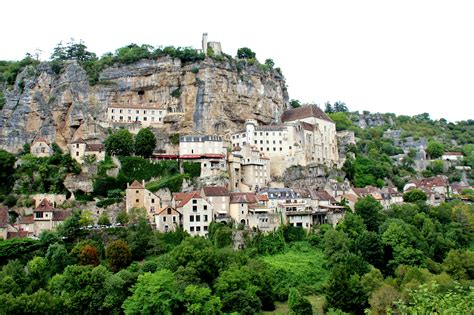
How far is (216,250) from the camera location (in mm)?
53188

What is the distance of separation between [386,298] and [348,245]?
13.5m

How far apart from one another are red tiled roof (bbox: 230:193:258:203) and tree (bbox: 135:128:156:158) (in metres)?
13.4

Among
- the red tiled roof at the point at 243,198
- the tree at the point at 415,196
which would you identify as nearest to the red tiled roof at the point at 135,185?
the red tiled roof at the point at 243,198

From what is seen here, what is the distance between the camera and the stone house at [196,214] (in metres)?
59.9

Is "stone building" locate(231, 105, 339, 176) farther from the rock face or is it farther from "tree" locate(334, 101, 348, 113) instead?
"tree" locate(334, 101, 348, 113)

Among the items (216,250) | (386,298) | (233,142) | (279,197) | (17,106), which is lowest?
(386,298)

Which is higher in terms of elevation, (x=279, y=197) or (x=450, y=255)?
(x=279, y=197)

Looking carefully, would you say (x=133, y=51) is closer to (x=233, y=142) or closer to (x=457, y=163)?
(x=233, y=142)

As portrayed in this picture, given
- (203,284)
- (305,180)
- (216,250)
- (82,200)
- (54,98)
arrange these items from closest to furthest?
(203,284)
(216,250)
(82,200)
(305,180)
(54,98)

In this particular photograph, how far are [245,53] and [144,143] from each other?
2984 cm

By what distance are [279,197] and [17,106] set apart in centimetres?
4140

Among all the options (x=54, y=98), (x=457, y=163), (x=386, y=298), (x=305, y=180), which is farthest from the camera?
(x=457, y=163)

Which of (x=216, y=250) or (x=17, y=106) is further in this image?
(x=17, y=106)

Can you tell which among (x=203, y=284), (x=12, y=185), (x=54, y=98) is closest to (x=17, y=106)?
(x=54, y=98)
